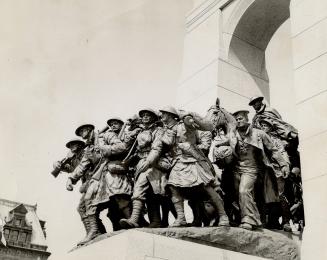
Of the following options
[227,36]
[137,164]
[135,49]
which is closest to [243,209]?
[137,164]

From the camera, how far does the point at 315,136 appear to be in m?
10.2

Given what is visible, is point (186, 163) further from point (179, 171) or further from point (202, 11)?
point (202, 11)

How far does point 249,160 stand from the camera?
972 centimetres

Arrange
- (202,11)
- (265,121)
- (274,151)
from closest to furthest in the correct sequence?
(274,151), (265,121), (202,11)

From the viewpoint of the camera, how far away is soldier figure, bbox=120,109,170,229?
8.89 meters

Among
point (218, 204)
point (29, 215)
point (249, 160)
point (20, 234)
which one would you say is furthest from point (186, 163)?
point (29, 215)

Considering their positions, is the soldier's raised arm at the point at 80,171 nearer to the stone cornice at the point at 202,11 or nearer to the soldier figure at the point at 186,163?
the soldier figure at the point at 186,163

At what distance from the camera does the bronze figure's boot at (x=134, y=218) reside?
28.4ft

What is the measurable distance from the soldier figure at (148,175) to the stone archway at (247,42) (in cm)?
522

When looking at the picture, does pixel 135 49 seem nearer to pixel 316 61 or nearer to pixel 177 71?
pixel 177 71

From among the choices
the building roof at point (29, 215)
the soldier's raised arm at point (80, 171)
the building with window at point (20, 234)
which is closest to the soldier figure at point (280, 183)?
the soldier's raised arm at point (80, 171)

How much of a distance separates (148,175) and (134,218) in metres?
0.72

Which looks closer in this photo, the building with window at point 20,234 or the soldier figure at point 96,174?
the soldier figure at point 96,174

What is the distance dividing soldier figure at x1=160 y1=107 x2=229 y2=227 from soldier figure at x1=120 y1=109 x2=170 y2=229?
0.19 m
